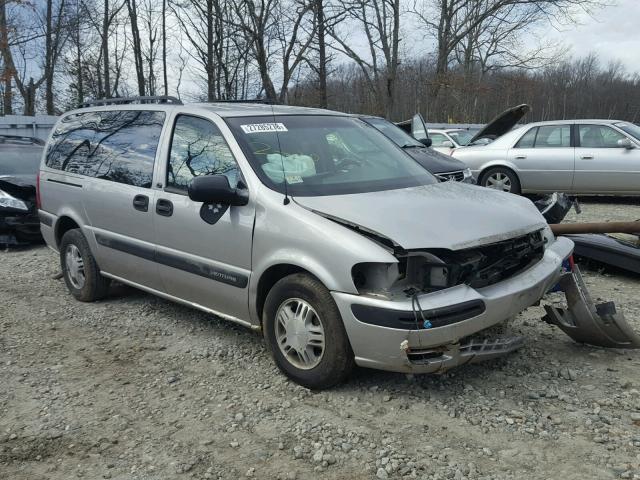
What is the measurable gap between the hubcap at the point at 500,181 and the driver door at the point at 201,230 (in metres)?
7.80

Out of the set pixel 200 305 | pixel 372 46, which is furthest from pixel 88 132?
pixel 372 46

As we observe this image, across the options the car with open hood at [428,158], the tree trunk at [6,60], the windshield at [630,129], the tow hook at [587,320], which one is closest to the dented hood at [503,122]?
the windshield at [630,129]

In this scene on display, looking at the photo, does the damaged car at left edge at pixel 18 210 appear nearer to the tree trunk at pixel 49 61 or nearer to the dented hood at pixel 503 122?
the dented hood at pixel 503 122

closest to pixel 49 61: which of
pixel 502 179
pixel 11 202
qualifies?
pixel 11 202

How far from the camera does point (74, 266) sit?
540 centimetres

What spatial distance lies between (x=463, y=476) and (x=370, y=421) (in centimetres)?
64

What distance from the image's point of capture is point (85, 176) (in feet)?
16.6

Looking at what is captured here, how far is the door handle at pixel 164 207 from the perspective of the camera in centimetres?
411

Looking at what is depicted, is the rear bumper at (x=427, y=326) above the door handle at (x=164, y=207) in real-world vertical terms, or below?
below

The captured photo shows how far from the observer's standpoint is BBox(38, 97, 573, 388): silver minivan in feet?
10.0

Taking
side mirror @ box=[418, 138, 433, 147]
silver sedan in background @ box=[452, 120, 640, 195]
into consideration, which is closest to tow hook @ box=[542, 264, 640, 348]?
side mirror @ box=[418, 138, 433, 147]

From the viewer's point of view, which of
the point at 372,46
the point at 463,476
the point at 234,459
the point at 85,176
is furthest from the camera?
the point at 372,46

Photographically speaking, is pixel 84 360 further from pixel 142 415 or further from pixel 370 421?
pixel 370 421

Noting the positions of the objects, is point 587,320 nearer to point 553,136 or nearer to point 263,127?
point 263,127
